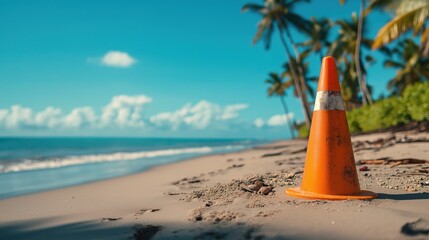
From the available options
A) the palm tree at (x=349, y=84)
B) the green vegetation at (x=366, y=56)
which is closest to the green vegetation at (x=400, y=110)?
the green vegetation at (x=366, y=56)

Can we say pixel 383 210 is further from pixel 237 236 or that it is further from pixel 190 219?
Result: pixel 190 219

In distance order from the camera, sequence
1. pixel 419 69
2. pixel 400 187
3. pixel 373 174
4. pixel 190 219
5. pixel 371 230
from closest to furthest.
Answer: pixel 371 230, pixel 190 219, pixel 400 187, pixel 373 174, pixel 419 69

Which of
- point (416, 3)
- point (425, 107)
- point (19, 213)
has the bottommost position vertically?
point (19, 213)

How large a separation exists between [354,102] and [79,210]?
36598mm

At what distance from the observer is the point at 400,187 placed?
3.96m

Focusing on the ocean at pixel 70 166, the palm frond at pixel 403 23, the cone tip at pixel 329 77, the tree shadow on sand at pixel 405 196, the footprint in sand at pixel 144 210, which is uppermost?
the palm frond at pixel 403 23

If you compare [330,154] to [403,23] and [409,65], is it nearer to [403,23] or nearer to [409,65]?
[403,23]

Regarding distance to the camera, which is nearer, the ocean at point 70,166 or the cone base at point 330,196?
the cone base at point 330,196

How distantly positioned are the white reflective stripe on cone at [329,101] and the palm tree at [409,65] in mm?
26246

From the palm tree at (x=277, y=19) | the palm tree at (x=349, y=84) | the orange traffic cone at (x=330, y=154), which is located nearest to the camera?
the orange traffic cone at (x=330, y=154)

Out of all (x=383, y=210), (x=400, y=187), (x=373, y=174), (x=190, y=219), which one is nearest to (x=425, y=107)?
(x=373, y=174)

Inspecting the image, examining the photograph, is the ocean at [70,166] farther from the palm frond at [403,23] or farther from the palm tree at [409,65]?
the palm tree at [409,65]

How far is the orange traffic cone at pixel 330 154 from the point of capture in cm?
350

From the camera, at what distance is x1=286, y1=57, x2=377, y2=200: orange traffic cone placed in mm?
3500
